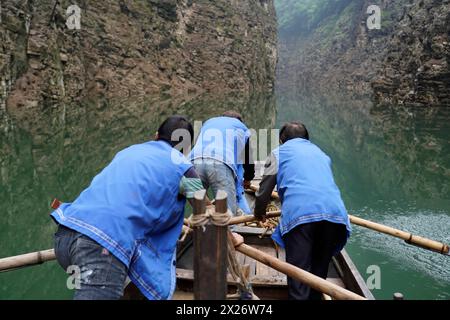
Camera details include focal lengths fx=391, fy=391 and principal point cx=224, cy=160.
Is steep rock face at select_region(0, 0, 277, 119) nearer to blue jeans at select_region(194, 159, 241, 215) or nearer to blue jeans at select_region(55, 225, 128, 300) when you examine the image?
blue jeans at select_region(194, 159, 241, 215)

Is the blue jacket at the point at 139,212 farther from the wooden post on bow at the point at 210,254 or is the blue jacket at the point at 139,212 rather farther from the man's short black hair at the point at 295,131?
the man's short black hair at the point at 295,131

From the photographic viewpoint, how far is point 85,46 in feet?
111

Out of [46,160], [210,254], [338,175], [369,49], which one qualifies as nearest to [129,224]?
[210,254]

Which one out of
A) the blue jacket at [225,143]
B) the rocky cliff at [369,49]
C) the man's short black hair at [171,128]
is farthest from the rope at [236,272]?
the rocky cliff at [369,49]

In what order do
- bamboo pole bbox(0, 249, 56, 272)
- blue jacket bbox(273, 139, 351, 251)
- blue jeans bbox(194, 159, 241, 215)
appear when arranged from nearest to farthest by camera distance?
bamboo pole bbox(0, 249, 56, 272)
blue jacket bbox(273, 139, 351, 251)
blue jeans bbox(194, 159, 241, 215)

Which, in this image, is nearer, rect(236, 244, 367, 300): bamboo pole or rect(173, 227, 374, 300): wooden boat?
rect(236, 244, 367, 300): bamboo pole

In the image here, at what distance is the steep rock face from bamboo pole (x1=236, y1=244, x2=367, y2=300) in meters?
22.1

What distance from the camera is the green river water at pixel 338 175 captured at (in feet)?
20.6

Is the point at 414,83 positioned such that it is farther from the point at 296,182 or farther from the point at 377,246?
the point at 296,182

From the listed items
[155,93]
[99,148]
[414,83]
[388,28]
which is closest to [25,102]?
[99,148]

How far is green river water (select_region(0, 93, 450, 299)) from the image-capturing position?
6.28 m

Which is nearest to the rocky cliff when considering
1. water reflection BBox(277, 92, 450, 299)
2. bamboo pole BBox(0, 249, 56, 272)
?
water reflection BBox(277, 92, 450, 299)

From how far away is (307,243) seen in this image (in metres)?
3.44

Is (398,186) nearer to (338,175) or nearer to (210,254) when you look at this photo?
(338,175)
